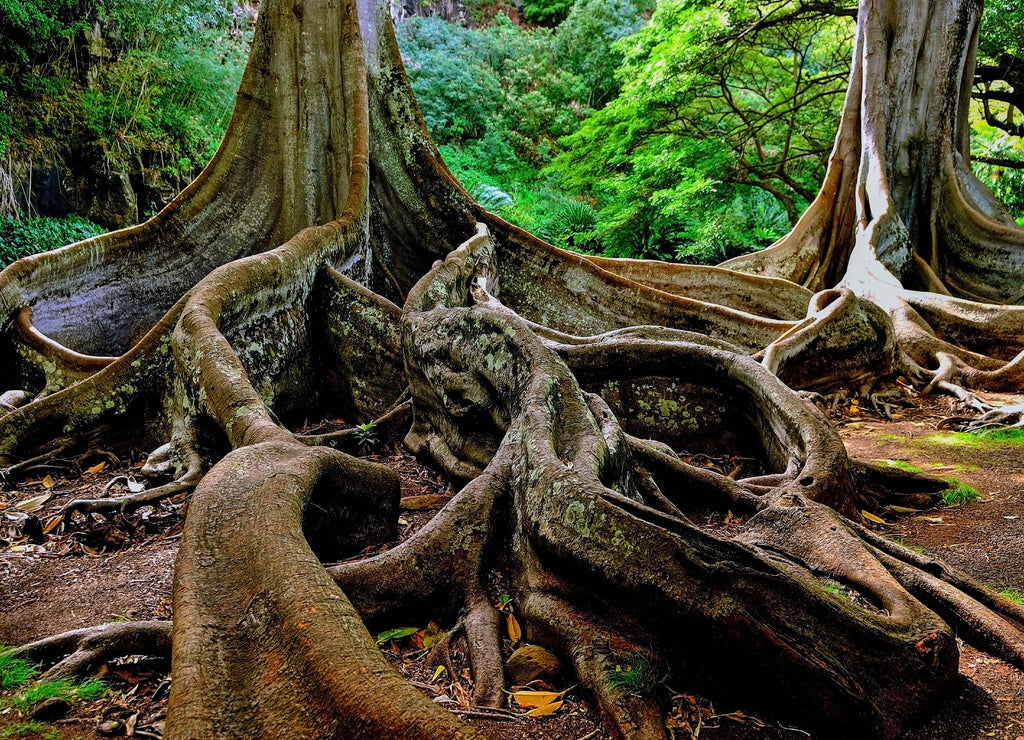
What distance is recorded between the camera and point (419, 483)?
3826 millimetres

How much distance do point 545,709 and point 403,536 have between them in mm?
1297

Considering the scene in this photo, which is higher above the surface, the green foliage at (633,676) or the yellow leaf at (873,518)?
the green foliage at (633,676)

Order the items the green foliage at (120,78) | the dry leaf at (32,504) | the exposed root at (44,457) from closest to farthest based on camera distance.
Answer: the dry leaf at (32,504) → the exposed root at (44,457) → the green foliage at (120,78)

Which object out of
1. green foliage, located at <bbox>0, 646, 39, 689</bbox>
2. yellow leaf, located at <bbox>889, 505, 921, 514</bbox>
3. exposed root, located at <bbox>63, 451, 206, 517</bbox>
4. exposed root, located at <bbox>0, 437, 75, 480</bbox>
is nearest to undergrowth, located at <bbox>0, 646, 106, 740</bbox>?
green foliage, located at <bbox>0, 646, 39, 689</bbox>

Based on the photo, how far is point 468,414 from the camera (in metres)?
3.46

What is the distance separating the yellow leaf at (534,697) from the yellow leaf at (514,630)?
0.79 feet

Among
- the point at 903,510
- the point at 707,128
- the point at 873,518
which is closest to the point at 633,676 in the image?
the point at 873,518

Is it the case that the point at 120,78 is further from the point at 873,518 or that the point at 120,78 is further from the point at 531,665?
the point at 873,518

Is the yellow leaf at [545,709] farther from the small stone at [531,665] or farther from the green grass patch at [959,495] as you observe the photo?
the green grass patch at [959,495]

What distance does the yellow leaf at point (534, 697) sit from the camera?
77.0 inches

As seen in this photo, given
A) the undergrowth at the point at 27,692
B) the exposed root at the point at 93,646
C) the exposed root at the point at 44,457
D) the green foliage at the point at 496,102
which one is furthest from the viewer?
the green foliage at the point at 496,102

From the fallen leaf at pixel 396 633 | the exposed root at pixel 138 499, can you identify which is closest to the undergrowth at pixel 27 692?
the fallen leaf at pixel 396 633

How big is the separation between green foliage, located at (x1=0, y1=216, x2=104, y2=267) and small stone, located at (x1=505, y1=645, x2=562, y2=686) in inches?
372

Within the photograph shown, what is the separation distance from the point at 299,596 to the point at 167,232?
15.0 feet
